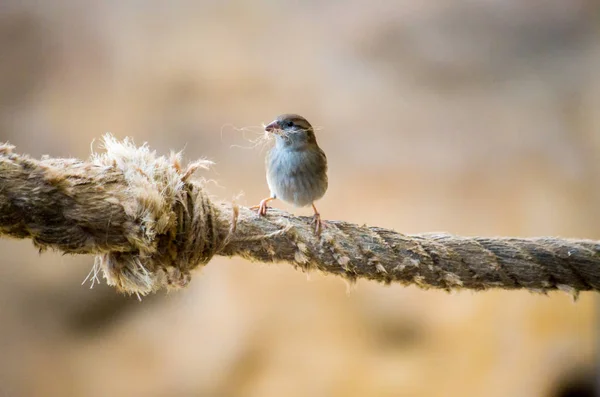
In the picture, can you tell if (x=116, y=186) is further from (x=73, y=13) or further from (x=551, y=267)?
A: (x=73, y=13)

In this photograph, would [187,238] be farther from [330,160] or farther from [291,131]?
[330,160]

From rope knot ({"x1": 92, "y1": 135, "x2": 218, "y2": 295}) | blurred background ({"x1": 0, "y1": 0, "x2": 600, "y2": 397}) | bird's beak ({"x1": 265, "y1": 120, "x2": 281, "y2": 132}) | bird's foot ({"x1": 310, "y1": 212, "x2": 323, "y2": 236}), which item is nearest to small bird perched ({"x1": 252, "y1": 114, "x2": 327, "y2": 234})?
bird's beak ({"x1": 265, "y1": 120, "x2": 281, "y2": 132})

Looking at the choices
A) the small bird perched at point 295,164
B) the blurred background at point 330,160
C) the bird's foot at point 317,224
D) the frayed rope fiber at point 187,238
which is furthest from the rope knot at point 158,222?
the blurred background at point 330,160

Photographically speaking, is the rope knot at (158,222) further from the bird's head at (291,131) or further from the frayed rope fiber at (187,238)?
the bird's head at (291,131)

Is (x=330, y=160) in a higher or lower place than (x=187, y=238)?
higher

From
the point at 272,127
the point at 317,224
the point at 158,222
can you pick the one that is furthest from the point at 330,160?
the point at 158,222

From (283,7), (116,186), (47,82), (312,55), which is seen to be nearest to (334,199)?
(312,55)
